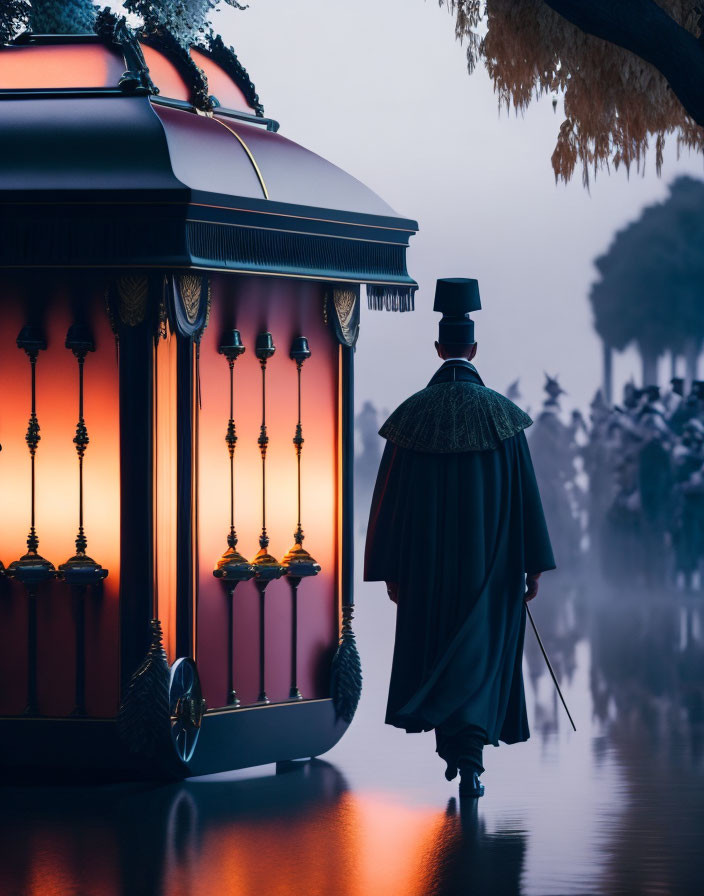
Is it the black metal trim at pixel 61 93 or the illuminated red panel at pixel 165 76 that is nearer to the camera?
the black metal trim at pixel 61 93

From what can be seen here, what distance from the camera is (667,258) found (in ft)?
69.4

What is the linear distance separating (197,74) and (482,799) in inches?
138

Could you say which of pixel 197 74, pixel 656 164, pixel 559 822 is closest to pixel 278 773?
pixel 559 822

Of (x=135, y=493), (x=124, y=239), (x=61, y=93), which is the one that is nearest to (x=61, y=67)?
(x=61, y=93)

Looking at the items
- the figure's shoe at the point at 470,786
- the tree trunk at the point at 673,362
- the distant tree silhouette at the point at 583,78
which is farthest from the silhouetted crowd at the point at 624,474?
the figure's shoe at the point at 470,786

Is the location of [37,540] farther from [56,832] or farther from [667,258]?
[667,258]

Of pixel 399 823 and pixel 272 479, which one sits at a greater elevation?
pixel 272 479

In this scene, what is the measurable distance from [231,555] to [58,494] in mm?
789

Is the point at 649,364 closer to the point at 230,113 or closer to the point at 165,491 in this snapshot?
the point at 230,113

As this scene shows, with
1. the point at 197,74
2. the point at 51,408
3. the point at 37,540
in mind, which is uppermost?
the point at 197,74

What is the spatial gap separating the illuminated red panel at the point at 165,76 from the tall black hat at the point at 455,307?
1504mm

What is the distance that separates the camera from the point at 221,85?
827 centimetres

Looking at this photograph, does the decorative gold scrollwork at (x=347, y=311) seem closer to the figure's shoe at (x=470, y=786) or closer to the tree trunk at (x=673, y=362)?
the figure's shoe at (x=470, y=786)

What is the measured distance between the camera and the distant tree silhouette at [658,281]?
66.3 ft
